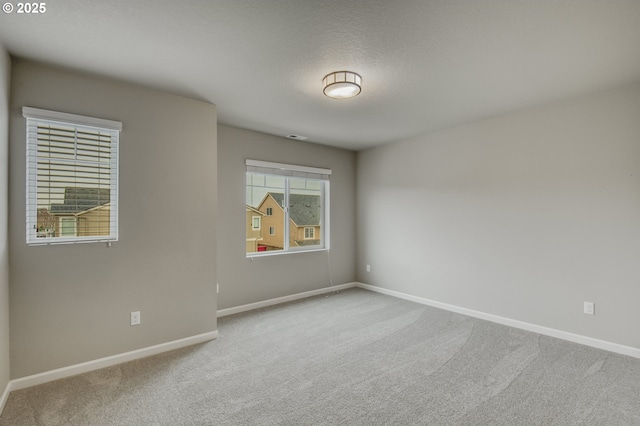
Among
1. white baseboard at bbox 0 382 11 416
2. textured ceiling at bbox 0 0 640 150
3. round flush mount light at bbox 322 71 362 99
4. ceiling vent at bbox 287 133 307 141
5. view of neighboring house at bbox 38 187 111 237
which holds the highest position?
ceiling vent at bbox 287 133 307 141

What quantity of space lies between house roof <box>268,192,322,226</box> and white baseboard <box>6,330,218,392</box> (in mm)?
2121

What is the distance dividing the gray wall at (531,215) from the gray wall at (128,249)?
2932mm

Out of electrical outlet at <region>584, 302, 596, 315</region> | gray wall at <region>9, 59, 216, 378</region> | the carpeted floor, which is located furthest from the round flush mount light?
electrical outlet at <region>584, 302, 596, 315</region>

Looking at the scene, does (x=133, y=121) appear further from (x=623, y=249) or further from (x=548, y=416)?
(x=623, y=249)

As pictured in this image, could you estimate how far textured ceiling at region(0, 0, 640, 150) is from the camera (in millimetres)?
1767

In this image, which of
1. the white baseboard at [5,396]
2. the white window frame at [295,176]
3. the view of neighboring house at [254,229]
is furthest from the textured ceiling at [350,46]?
the white baseboard at [5,396]

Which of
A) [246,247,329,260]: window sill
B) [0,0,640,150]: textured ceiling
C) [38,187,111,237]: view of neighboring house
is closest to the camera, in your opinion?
[0,0,640,150]: textured ceiling

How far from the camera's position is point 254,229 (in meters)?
4.40

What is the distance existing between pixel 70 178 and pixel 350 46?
2.43 meters

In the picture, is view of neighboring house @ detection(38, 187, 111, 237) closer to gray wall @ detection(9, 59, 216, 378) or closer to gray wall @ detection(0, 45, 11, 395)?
gray wall @ detection(9, 59, 216, 378)

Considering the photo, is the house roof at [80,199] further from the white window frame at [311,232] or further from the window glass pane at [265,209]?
the white window frame at [311,232]

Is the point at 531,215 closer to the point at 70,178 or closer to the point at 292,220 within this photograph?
the point at 292,220

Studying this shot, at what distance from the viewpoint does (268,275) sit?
14.6 feet

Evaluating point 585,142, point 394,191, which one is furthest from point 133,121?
point 585,142
